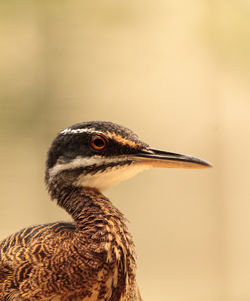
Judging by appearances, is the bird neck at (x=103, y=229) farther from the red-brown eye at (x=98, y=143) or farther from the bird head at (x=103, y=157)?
the red-brown eye at (x=98, y=143)

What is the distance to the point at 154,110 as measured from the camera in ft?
14.6

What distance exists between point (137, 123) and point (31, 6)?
4.83ft

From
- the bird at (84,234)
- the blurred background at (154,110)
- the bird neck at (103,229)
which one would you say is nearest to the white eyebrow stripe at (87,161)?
the bird at (84,234)

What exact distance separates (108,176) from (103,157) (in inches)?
3.8

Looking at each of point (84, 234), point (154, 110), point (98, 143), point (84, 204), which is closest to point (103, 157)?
point (98, 143)

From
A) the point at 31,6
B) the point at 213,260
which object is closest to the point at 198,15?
the point at 31,6

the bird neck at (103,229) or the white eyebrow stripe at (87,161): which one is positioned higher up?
the white eyebrow stripe at (87,161)

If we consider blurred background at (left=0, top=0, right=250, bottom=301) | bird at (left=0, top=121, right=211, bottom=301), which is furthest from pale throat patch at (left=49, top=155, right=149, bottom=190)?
blurred background at (left=0, top=0, right=250, bottom=301)

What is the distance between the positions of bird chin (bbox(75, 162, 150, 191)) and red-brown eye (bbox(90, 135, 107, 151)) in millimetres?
107

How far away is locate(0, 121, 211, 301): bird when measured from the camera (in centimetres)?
181

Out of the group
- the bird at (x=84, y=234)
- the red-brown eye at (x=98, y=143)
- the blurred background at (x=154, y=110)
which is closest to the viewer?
the bird at (x=84, y=234)

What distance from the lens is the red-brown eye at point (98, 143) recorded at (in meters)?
1.95

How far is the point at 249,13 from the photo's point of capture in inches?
147

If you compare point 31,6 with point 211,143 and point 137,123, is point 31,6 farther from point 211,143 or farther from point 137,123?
point 211,143
